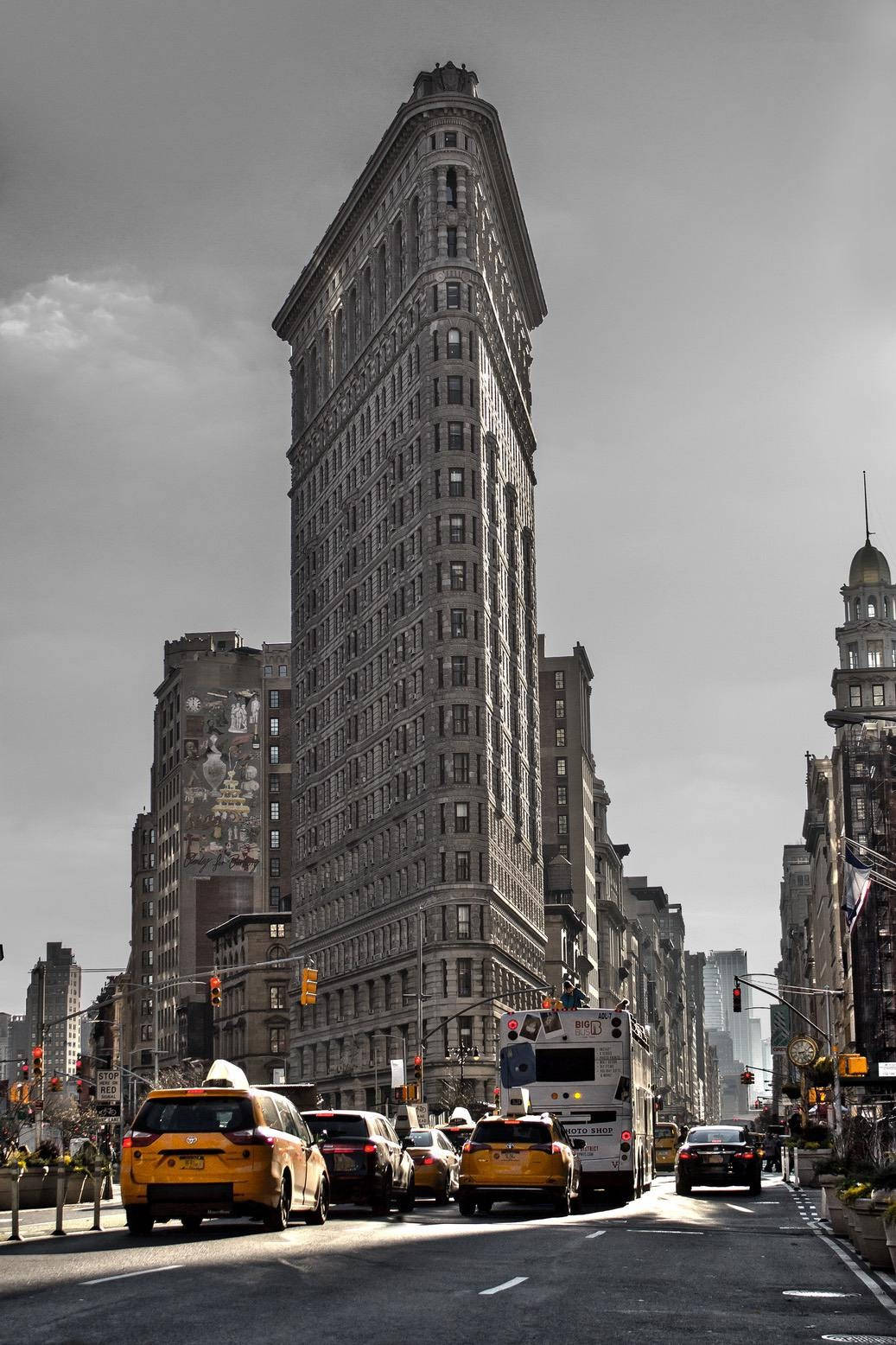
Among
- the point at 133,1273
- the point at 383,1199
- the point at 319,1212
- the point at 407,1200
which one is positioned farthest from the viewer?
the point at 407,1200

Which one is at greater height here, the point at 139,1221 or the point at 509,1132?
the point at 509,1132

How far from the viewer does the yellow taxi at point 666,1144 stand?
74.1 metres

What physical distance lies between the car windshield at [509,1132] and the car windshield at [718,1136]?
13.9m

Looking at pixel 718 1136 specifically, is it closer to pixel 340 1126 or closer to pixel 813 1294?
pixel 340 1126

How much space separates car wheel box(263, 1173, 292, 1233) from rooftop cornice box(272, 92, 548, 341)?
116 metres

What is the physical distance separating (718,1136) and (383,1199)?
16.9 metres

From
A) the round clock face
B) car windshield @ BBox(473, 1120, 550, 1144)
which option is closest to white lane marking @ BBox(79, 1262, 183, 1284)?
car windshield @ BBox(473, 1120, 550, 1144)

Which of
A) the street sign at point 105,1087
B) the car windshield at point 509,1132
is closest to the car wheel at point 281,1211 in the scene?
the car windshield at point 509,1132

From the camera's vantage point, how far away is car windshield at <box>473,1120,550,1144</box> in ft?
109

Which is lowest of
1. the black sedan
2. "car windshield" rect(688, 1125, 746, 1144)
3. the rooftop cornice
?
the black sedan

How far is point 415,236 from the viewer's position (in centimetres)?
13450

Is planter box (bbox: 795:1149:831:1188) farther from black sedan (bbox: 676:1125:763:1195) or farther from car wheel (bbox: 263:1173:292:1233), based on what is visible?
car wheel (bbox: 263:1173:292:1233)

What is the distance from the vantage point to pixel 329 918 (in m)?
140

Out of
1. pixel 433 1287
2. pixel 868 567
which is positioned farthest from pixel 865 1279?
pixel 868 567
